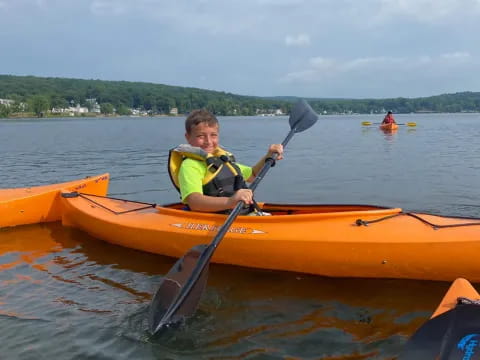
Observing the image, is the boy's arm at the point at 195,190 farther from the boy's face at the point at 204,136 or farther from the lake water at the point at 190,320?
the lake water at the point at 190,320

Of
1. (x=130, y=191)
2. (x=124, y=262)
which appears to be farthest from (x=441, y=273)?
(x=130, y=191)

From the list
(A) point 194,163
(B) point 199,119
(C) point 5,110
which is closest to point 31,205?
(A) point 194,163

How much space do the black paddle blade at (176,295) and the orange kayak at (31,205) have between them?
13.1ft

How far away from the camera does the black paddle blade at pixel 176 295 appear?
3.47m

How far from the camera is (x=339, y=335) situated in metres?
3.41

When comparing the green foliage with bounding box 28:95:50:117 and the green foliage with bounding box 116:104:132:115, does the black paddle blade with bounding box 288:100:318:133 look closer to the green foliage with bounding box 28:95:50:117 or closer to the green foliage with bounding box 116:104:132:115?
the green foliage with bounding box 28:95:50:117

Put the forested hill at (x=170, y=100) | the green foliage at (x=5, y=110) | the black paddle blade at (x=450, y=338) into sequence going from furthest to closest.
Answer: the forested hill at (x=170, y=100) < the green foliage at (x=5, y=110) < the black paddle blade at (x=450, y=338)

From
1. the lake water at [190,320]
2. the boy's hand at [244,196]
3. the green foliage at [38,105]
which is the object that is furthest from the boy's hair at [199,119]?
the green foliage at [38,105]

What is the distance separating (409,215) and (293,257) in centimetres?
113

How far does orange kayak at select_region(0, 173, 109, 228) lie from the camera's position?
22.5 ft

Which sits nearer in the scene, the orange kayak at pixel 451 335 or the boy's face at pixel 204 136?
the orange kayak at pixel 451 335

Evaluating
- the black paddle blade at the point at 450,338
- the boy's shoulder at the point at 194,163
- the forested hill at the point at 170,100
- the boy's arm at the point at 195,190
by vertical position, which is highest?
the forested hill at the point at 170,100

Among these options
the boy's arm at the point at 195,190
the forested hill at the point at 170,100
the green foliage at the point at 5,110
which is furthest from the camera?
the forested hill at the point at 170,100

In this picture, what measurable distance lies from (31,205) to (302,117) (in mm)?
4146
